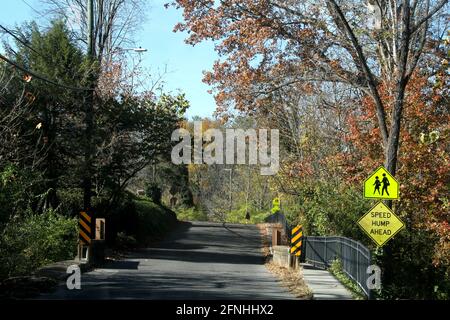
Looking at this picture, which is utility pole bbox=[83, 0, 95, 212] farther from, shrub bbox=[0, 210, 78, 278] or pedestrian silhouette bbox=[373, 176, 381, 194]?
pedestrian silhouette bbox=[373, 176, 381, 194]

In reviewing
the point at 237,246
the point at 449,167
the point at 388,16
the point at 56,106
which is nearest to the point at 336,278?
the point at 449,167

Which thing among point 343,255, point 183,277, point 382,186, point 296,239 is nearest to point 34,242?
point 183,277

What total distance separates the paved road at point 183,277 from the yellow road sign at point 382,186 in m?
3.52

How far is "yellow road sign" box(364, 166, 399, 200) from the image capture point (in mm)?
16766

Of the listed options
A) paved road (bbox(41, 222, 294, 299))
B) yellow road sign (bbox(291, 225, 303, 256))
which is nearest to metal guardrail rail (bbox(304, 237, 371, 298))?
yellow road sign (bbox(291, 225, 303, 256))

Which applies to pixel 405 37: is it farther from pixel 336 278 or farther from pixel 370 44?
pixel 336 278

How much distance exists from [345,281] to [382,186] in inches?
112

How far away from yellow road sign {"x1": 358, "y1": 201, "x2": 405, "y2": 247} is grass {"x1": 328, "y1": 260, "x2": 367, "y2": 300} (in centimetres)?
129

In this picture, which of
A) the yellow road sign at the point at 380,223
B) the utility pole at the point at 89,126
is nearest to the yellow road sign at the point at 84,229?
the utility pole at the point at 89,126

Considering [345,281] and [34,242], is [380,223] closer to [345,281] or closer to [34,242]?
[345,281]

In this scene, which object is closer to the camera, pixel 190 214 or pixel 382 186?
pixel 382 186

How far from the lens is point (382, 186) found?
1683cm

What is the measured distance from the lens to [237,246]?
112ft

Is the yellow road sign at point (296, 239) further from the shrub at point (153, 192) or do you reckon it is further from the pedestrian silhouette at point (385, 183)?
the shrub at point (153, 192)
